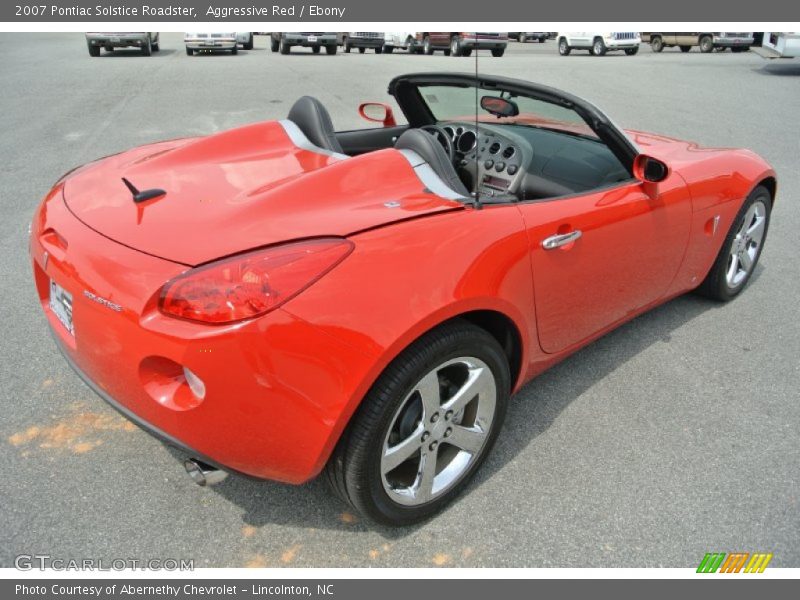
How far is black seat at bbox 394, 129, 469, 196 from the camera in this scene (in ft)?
7.88

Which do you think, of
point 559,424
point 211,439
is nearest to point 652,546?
point 559,424

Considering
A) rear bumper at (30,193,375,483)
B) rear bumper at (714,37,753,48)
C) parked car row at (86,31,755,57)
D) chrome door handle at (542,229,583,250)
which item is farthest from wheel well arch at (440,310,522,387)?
rear bumper at (714,37,753,48)

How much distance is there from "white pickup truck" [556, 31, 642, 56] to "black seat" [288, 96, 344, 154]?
23.8 metres

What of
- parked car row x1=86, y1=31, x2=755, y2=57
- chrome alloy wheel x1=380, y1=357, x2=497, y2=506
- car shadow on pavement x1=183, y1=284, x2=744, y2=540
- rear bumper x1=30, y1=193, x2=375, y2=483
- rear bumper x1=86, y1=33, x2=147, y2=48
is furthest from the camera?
parked car row x1=86, y1=31, x2=755, y2=57

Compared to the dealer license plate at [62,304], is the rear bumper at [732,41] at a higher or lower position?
lower

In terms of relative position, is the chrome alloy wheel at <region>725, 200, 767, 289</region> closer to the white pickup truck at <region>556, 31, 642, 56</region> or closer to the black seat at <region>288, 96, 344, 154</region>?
the black seat at <region>288, 96, 344, 154</region>

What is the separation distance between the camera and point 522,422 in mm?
2840

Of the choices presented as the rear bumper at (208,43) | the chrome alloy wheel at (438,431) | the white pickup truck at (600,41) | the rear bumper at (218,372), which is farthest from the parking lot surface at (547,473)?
the white pickup truck at (600,41)

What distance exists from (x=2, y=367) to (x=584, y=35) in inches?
993

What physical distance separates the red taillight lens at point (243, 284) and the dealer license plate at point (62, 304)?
1.75ft

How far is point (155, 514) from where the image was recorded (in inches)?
88.4

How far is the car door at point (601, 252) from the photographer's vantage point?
95.6 inches

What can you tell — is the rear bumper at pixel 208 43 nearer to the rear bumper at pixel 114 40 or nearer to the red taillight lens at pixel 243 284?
the rear bumper at pixel 114 40

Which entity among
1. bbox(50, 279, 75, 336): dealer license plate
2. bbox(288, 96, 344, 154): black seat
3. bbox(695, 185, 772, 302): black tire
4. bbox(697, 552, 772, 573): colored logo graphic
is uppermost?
bbox(288, 96, 344, 154): black seat
